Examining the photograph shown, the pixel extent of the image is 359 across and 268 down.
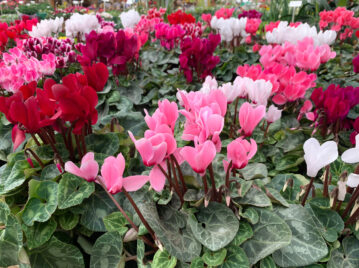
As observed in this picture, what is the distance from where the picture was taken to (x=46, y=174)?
1200 mm

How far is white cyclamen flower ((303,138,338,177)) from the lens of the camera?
0.83m

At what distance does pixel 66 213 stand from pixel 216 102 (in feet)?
2.22

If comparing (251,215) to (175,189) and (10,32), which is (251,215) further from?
(10,32)

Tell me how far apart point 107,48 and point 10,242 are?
4.20 feet

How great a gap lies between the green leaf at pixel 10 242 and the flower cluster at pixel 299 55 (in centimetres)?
150

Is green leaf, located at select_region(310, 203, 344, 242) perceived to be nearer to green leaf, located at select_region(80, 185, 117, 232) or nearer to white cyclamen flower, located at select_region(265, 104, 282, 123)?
white cyclamen flower, located at select_region(265, 104, 282, 123)

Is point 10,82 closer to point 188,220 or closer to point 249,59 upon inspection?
point 188,220

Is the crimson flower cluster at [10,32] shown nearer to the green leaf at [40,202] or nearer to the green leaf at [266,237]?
the green leaf at [40,202]

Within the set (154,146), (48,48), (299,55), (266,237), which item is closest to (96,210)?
(154,146)

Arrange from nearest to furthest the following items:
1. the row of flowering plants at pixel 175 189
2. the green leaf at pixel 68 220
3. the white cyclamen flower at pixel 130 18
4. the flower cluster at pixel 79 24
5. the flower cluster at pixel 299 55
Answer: the row of flowering plants at pixel 175 189 → the green leaf at pixel 68 220 → the flower cluster at pixel 299 55 → the flower cluster at pixel 79 24 → the white cyclamen flower at pixel 130 18

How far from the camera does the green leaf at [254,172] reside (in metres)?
1.16

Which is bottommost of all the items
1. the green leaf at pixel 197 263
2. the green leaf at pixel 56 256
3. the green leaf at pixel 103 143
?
the green leaf at pixel 56 256

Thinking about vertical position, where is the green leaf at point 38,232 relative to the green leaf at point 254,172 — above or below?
below

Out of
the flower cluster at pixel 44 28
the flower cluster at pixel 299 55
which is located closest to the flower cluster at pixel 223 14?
the flower cluster at pixel 44 28
